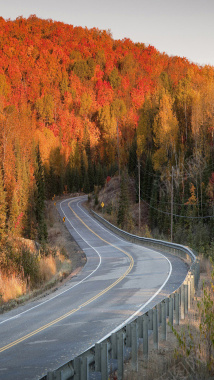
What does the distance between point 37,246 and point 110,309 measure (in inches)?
678

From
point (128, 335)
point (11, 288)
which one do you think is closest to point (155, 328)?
point (128, 335)

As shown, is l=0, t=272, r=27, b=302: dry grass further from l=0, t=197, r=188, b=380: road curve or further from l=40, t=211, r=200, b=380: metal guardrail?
l=40, t=211, r=200, b=380: metal guardrail

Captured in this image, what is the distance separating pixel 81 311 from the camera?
12.0 m

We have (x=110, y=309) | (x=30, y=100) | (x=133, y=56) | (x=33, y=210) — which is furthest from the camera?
(x=133, y=56)

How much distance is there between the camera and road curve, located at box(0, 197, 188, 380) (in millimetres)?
7938

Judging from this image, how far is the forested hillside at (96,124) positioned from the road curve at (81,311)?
1207cm

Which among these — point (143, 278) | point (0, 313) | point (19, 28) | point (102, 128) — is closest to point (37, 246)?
point (143, 278)

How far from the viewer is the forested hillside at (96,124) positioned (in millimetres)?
44406

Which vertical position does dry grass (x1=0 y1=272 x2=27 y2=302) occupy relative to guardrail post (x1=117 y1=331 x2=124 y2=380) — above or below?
below

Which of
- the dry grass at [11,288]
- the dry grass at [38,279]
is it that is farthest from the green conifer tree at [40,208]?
the dry grass at [11,288]

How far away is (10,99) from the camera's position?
113062 mm

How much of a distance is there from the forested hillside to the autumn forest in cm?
20

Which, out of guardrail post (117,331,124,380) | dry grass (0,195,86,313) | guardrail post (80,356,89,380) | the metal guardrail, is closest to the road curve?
dry grass (0,195,86,313)

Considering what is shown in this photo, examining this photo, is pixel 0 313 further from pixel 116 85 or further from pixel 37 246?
pixel 116 85
